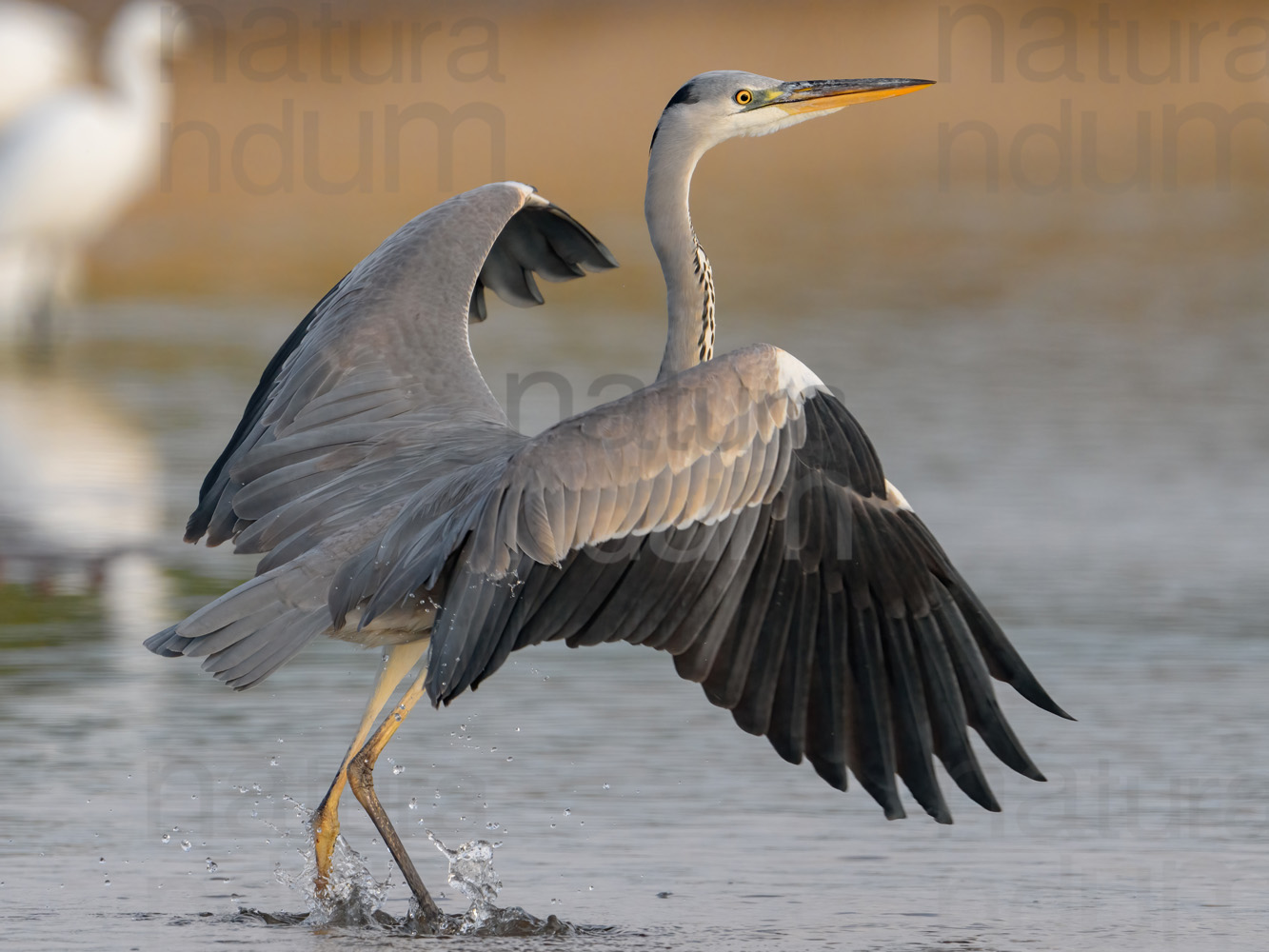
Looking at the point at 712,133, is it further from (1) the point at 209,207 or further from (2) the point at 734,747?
(1) the point at 209,207

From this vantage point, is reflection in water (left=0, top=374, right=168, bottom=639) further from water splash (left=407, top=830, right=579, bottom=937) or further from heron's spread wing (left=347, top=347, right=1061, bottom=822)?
heron's spread wing (left=347, top=347, right=1061, bottom=822)

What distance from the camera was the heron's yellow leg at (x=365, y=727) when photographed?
5746 mm

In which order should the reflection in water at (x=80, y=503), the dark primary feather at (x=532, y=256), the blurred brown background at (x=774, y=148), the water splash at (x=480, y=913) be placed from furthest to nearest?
the blurred brown background at (x=774, y=148) < the reflection in water at (x=80, y=503) < the dark primary feather at (x=532, y=256) < the water splash at (x=480, y=913)

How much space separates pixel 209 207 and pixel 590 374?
8.33m

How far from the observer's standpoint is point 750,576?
4953 millimetres

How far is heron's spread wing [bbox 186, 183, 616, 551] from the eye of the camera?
6.18 metres

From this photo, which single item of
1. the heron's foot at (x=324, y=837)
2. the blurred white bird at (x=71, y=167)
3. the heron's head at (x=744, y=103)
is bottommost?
the heron's foot at (x=324, y=837)

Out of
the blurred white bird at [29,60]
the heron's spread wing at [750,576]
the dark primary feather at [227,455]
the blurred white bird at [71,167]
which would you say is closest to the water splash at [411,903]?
the heron's spread wing at [750,576]

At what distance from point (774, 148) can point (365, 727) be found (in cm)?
1683

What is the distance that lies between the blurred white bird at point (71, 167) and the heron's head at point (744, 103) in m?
10.1

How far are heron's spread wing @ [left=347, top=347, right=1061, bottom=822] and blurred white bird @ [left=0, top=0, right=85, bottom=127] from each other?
15.0m

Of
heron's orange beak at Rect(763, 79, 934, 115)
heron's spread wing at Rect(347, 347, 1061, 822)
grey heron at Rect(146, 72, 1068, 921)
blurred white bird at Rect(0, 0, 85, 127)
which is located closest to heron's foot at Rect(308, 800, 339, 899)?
grey heron at Rect(146, 72, 1068, 921)

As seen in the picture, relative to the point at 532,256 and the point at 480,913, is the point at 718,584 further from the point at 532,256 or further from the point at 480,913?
the point at 532,256

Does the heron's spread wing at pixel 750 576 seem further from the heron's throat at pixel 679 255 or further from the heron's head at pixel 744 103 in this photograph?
the heron's head at pixel 744 103
